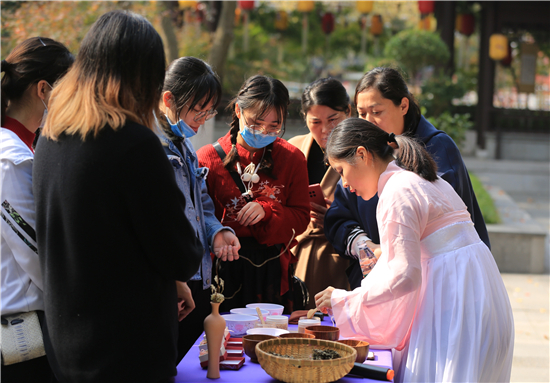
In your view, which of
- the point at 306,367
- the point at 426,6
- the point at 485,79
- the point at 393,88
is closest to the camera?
the point at 306,367

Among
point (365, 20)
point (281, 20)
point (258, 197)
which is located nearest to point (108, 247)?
point (258, 197)

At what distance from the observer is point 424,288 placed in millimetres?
1888

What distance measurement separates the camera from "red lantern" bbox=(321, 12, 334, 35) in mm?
15523

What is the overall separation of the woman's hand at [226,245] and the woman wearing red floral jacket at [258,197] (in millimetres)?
259

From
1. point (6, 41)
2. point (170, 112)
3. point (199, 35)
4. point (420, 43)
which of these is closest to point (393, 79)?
point (170, 112)

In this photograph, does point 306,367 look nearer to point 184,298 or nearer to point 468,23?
point 184,298

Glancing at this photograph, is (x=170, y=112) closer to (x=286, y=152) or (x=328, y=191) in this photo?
(x=286, y=152)

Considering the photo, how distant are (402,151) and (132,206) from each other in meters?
1.04

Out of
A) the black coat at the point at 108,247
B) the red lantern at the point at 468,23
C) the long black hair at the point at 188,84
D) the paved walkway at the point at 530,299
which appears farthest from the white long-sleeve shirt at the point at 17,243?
the red lantern at the point at 468,23

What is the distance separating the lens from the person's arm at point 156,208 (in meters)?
1.36

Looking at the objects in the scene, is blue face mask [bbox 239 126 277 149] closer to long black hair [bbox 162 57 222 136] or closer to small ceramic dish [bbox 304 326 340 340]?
long black hair [bbox 162 57 222 136]

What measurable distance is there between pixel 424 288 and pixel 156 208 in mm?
1014

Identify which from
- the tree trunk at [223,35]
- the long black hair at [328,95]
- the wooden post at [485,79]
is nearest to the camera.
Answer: the long black hair at [328,95]

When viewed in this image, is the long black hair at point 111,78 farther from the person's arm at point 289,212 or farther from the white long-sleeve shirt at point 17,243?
the person's arm at point 289,212
